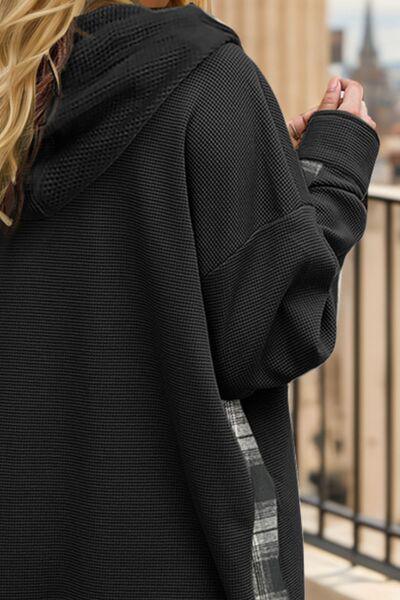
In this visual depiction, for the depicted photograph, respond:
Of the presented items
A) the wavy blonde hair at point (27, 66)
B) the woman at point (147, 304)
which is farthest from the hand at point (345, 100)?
the wavy blonde hair at point (27, 66)

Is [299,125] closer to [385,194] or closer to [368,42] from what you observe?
[385,194]

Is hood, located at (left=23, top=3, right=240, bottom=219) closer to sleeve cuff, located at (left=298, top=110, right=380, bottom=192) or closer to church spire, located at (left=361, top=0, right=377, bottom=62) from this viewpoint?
sleeve cuff, located at (left=298, top=110, right=380, bottom=192)

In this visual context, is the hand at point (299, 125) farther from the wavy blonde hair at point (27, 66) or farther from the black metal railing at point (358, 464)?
the black metal railing at point (358, 464)

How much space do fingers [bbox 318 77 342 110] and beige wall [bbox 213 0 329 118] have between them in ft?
23.7

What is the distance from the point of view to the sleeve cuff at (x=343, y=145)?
147 cm

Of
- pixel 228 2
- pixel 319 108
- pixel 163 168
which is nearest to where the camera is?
pixel 163 168

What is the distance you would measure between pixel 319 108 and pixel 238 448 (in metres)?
0.49

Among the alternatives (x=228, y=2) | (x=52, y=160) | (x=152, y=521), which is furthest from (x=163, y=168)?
(x=228, y=2)

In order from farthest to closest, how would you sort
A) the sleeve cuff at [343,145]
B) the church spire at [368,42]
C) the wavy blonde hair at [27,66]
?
the church spire at [368,42], the sleeve cuff at [343,145], the wavy blonde hair at [27,66]

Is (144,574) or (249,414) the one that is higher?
(249,414)

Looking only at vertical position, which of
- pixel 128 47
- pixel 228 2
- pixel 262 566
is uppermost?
pixel 128 47

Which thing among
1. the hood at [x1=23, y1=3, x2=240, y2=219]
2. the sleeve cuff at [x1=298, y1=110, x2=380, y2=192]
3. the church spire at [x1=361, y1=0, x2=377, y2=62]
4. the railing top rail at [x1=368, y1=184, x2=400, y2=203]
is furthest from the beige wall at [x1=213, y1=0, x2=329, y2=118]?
the church spire at [x1=361, y1=0, x2=377, y2=62]

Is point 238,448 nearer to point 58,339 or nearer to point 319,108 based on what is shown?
point 58,339

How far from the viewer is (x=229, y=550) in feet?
4.36
